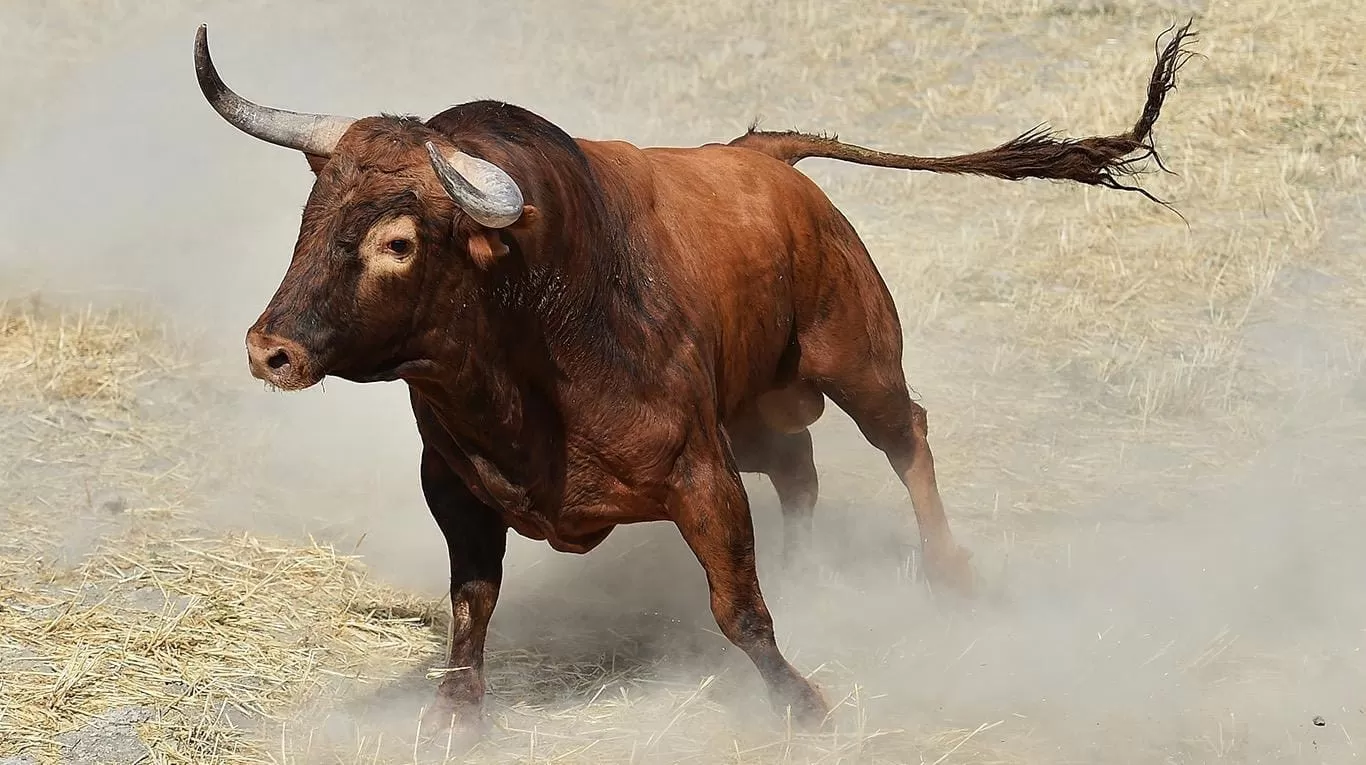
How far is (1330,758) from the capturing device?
5082 mm

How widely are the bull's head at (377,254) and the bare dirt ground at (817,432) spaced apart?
1548 millimetres

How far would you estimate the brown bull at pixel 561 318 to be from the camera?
4.30m

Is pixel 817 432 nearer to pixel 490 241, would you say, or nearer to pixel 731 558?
pixel 731 558

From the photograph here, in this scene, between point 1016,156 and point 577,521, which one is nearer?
point 577,521

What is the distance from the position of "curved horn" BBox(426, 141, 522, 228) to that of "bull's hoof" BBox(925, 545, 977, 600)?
291cm

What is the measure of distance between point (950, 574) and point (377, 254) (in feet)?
10.1

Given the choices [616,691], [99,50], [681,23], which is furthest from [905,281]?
[99,50]

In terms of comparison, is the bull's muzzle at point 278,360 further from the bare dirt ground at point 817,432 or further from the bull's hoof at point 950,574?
the bull's hoof at point 950,574

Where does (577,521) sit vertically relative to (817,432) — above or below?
above

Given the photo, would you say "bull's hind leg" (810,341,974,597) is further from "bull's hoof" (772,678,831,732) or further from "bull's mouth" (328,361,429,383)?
"bull's mouth" (328,361,429,383)

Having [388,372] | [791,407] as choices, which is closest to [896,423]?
[791,407]

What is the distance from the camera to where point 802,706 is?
520 centimetres

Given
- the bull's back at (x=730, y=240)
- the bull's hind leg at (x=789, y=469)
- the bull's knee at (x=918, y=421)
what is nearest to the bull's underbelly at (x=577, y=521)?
the bull's back at (x=730, y=240)

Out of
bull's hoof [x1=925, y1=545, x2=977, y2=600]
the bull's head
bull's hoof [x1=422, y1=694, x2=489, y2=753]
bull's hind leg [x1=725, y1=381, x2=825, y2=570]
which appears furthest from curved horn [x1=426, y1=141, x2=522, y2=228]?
bull's hoof [x1=925, y1=545, x2=977, y2=600]
